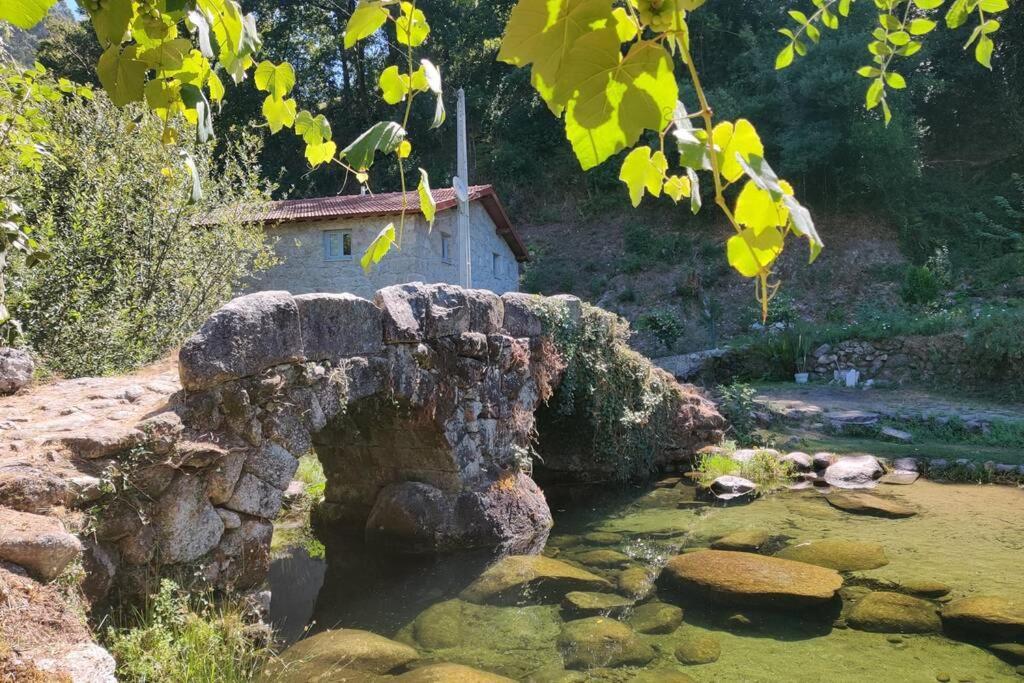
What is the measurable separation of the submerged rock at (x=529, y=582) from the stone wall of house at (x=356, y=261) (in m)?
9.15

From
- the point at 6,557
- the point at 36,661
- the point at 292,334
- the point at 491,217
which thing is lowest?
the point at 36,661

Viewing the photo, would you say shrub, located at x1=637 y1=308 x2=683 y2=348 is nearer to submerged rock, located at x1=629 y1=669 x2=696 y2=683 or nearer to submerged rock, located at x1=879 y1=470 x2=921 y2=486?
submerged rock, located at x1=879 y1=470 x2=921 y2=486

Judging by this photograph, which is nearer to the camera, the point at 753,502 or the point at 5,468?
the point at 5,468

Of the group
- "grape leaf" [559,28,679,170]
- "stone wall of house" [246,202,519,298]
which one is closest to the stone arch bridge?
"grape leaf" [559,28,679,170]

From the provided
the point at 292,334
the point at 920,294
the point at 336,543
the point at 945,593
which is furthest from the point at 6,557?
the point at 920,294

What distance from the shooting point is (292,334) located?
4512mm

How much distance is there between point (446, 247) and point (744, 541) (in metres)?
11.1

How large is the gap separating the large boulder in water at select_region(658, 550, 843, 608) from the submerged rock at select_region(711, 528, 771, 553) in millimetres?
536

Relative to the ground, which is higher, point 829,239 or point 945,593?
point 829,239

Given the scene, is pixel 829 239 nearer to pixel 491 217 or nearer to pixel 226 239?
pixel 491 217

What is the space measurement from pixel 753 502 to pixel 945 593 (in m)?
3.00

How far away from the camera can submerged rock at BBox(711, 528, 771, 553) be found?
6.37m

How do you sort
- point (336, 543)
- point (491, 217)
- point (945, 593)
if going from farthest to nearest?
point (491, 217)
point (336, 543)
point (945, 593)

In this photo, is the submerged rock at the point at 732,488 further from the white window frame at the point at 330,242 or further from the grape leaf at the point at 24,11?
the white window frame at the point at 330,242
